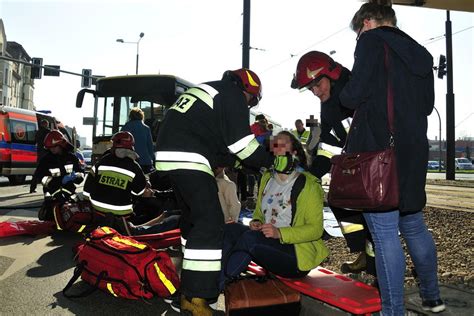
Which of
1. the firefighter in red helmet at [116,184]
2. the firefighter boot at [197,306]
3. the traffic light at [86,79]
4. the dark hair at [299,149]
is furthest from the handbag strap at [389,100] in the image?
the traffic light at [86,79]

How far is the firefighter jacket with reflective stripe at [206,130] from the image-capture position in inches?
117

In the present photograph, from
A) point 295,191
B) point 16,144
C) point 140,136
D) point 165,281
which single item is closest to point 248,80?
point 295,191

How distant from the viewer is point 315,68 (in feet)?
10.1

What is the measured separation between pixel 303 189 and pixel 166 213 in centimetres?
332

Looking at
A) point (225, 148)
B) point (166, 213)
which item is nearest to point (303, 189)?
point (225, 148)

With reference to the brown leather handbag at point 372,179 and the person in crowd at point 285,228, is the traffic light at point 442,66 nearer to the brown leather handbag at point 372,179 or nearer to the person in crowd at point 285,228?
the person in crowd at point 285,228

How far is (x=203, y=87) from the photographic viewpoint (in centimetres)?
309

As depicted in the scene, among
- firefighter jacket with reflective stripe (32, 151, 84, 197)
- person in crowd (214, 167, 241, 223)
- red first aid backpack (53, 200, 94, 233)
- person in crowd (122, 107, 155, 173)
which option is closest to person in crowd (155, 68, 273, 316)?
person in crowd (214, 167, 241, 223)

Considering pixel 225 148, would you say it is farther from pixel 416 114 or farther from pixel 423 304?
pixel 423 304

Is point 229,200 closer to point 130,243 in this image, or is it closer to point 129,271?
point 130,243

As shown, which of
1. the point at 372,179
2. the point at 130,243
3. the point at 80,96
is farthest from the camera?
the point at 80,96

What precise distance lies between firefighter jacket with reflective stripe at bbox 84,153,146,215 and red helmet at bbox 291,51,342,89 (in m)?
2.65

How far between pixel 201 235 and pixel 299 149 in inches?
41.5

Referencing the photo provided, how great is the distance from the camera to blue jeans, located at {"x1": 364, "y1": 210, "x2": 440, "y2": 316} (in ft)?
7.93
